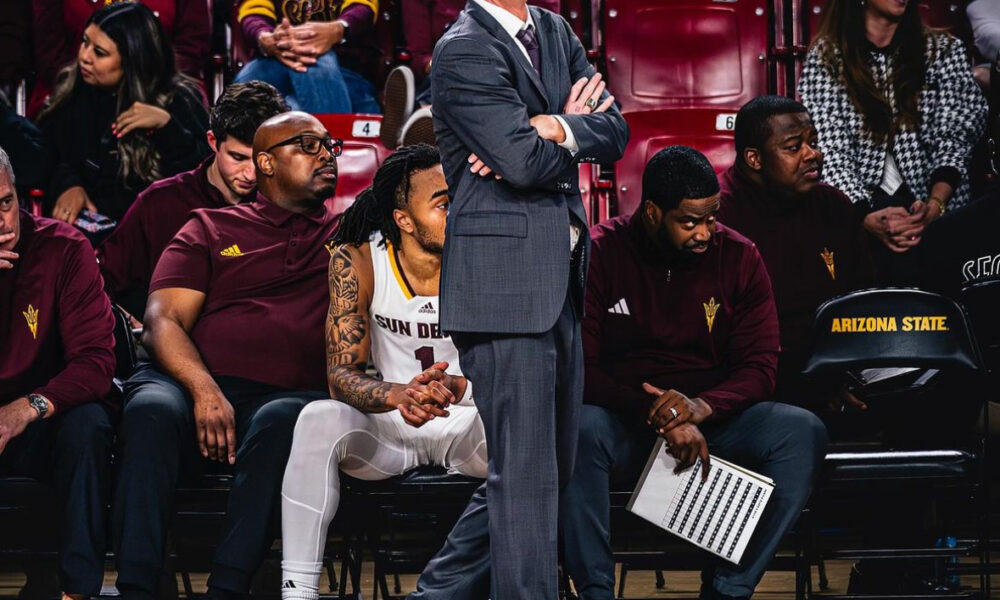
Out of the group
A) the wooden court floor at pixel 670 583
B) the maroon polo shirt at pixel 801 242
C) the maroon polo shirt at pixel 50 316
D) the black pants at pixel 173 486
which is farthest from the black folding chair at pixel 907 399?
the maroon polo shirt at pixel 50 316

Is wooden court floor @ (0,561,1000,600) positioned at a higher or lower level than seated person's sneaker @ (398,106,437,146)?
lower

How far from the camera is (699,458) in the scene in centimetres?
295

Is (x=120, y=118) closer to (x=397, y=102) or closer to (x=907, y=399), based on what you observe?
(x=397, y=102)

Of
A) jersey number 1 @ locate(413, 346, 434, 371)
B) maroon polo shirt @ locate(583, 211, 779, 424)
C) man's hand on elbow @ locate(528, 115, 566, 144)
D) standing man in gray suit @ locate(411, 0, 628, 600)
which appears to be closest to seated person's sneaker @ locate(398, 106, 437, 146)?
maroon polo shirt @ locate(583, 211, 779, 424)

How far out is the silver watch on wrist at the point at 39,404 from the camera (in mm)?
2932

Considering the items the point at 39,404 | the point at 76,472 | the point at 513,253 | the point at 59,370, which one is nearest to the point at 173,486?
the point at 76,472

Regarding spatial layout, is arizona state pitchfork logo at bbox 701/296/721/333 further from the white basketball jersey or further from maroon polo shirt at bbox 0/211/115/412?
maroon polo shirt at bbox 0/211/115/412

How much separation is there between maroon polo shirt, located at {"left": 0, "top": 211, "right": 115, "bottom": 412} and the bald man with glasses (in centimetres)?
15

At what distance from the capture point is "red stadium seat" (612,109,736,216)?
444 cm

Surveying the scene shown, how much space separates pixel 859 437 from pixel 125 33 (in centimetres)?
269

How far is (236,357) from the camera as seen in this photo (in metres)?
3.26

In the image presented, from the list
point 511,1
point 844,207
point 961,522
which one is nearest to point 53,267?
point 511,1

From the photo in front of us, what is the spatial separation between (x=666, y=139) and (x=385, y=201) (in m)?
1.60

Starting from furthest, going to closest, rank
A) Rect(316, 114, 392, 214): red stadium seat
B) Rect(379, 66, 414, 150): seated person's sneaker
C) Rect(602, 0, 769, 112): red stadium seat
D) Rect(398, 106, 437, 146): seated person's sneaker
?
Rect(602, 0, 769, 112): red stadium seat < Rect(316, 114, 392, 214): red stadium seat < Rect(379, 66, 414, 150): seated person's sneaker < Rect(398, 106, 437, 146): seated person's sneaker
